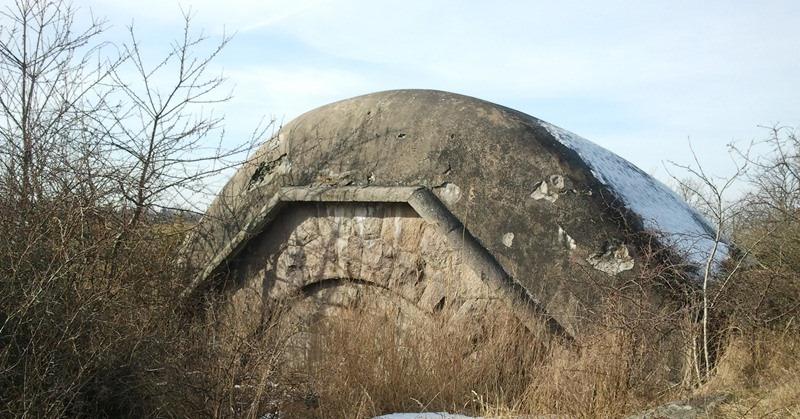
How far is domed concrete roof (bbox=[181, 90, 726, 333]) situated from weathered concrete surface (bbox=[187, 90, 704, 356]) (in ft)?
0.04

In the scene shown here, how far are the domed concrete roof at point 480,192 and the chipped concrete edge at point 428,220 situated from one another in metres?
0.01

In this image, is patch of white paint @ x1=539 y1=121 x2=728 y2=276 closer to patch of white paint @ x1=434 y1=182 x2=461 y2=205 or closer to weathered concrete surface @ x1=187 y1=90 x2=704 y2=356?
weathered concrete surface @ x1=187 y1=90 x2=704 y2=356

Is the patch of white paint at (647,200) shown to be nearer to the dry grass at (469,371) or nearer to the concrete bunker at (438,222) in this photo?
the concrete bunker at (438,222)

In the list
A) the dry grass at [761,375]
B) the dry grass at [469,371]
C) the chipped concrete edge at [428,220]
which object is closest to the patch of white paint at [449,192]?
the chipped concrete edge at [428,220]

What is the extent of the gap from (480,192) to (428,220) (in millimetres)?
610

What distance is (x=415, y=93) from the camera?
9234 millimetres

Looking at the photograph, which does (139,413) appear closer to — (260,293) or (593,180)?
(260,293)

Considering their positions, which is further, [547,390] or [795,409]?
[547,390]

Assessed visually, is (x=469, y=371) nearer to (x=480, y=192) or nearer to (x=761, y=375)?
(x=480, y=192)

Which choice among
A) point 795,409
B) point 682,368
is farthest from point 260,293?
point 795,409

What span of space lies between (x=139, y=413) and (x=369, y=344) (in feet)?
6.17

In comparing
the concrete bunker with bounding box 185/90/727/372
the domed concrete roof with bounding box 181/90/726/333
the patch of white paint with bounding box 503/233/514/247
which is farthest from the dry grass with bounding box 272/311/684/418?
the patch of white paint with bounding box 503/233/514/247

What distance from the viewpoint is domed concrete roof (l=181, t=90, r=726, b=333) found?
7840mm

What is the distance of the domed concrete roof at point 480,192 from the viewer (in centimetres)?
784
